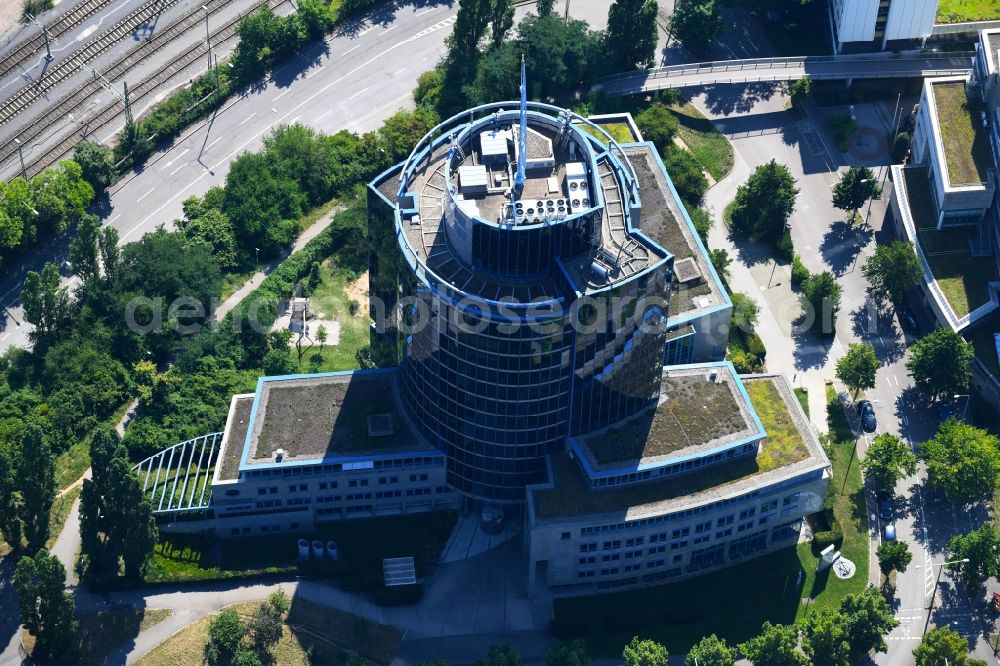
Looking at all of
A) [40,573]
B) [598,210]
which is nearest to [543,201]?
[598,210]

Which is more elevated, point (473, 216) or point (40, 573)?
point (473, 216)

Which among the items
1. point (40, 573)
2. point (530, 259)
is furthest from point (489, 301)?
point (40, 573)

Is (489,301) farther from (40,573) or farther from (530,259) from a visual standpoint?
(40,573)

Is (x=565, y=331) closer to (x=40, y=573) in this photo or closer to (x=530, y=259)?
(x=530, y=259)

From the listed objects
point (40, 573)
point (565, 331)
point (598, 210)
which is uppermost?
point (598, 210)

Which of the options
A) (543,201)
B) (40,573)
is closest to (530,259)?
(543,201)

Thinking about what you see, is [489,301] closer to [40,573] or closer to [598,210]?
[598,210]

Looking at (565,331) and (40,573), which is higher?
(565,331)
